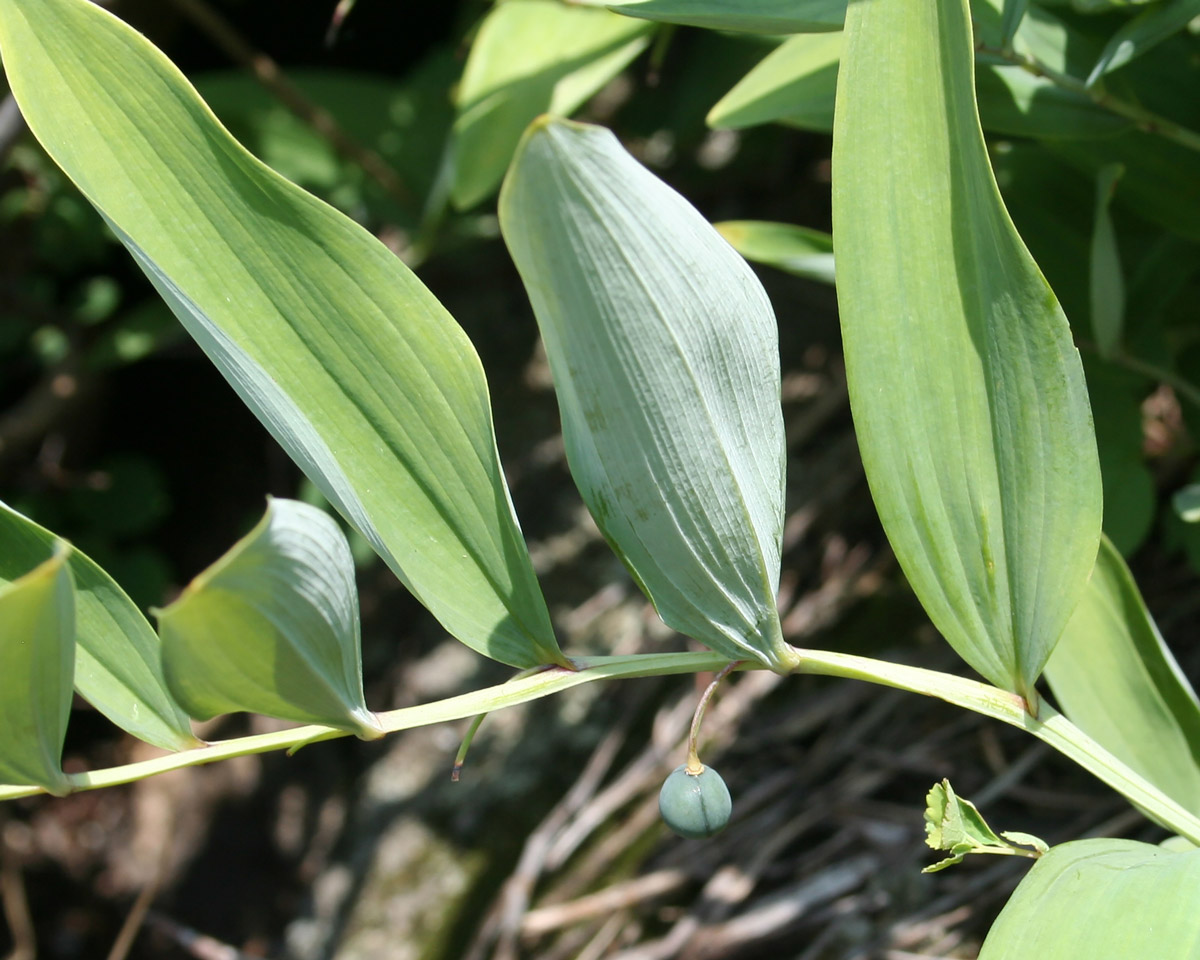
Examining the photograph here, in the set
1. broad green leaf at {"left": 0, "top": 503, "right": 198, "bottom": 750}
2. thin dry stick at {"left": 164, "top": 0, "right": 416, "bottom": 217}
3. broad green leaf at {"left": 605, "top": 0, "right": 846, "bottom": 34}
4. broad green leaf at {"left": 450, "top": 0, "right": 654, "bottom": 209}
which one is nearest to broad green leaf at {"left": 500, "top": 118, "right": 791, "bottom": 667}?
broad green leaf at {"left": 605, "top": 0, "right": 846, "bottom": 34}

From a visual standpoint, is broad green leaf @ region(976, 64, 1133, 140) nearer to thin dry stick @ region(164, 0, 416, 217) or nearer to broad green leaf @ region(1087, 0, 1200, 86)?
broad green leaf @ region(1087, 0, 1200, 86)

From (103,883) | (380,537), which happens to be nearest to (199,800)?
(103,883)

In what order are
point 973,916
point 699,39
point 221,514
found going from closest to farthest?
point 973,916 → point 699,39 → point 221,514

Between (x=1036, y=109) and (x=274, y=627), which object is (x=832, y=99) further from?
(x=274, y=627)

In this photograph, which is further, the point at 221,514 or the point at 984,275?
the point at 221,514

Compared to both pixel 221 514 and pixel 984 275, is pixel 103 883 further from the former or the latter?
pixel 984 275

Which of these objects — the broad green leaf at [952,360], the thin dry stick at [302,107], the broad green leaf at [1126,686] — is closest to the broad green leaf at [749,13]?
the broad green leaf at [952,360]

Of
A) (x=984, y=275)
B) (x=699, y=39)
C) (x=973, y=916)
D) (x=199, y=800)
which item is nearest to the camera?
(x=984, y=275)
